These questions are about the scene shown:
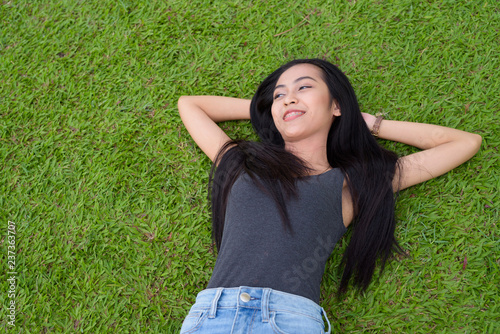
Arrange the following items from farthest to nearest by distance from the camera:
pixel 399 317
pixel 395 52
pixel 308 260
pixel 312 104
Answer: pixel 395 52 → pixel 399 317 → pixel 312 104 → pixel 308 260

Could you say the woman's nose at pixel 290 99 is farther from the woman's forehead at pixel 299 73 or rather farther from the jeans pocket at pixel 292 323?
the jeans pocket at pixel 292 323

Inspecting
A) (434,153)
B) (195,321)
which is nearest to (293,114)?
(434,153)

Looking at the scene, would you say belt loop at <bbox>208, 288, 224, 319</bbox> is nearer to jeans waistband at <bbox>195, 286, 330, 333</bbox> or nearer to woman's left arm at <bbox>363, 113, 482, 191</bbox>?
jeans waistband at <bbox>195, 286, 330, 333</bbox>

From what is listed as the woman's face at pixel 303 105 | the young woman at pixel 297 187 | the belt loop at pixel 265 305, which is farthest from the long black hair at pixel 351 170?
the belt loop at pixel 265 305

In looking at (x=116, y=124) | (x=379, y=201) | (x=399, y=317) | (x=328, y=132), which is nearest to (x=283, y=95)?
(x=328, y=132)

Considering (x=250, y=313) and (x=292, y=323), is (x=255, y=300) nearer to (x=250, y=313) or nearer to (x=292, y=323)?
(x=250, y=313)

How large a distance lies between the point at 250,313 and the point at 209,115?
1.70 meters

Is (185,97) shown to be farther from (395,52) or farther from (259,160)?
(395,52)

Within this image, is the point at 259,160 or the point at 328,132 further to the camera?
the point at 328,132

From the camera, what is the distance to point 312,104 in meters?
2.62

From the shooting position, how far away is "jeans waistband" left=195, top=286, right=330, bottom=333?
6.98ft

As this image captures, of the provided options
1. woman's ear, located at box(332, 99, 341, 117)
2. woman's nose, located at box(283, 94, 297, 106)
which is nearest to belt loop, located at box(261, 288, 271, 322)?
woman's nose, located at box(283, 94, 297, 106)

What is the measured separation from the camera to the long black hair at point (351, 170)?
2.69m

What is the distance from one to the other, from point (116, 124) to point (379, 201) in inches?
95.3
